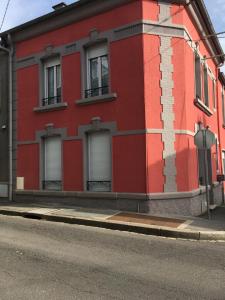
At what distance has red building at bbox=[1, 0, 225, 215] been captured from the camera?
1262 centimetres

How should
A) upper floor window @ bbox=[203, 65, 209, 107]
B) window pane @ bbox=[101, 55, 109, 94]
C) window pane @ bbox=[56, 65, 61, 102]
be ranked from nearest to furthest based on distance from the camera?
window pane @ bbox=[101, 55, 109, 94] < window pane @ bbox=[56, 65, 61, 102] < upper floor window @ bbox=[203, 65, 209, 107]

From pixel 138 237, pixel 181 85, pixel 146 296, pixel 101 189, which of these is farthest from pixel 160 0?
pixel 146 296

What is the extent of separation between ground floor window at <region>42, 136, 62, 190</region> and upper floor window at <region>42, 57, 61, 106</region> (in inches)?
53.3

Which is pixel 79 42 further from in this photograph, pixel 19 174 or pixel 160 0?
pixel 19 174

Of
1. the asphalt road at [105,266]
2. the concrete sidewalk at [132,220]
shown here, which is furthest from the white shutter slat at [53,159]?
the asphalt road at [105,266]

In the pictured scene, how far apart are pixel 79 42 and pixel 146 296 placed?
404 inches

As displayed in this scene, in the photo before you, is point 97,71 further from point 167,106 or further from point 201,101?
point 201,101

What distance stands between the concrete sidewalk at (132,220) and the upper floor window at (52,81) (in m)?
3.70

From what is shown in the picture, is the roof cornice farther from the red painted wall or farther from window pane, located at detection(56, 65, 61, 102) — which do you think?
window pane, located at detection(56, 65, 61, 102)

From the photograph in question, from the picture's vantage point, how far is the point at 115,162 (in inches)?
512

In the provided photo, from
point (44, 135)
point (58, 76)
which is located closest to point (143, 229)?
point (44, 135)

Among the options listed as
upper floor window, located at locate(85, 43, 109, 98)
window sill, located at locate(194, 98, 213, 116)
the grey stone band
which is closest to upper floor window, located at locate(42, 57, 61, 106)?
upper floor window, located at locate(85, 43, 109, 98)

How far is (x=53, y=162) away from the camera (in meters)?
14.6

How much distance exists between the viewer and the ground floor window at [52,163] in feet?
47.5
